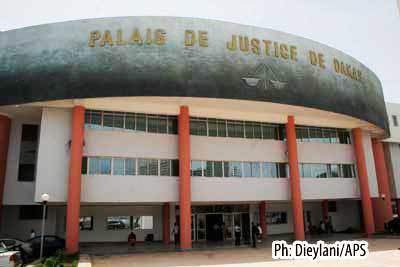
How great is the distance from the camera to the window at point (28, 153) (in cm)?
2697

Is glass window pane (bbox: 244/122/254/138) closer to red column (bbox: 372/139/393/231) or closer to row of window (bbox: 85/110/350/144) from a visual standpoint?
row of window (bbox: 85/110/350/144)

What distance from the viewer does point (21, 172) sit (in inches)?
1062

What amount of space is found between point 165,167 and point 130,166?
2.36 meters

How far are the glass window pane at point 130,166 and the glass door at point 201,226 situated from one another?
833 centimetres

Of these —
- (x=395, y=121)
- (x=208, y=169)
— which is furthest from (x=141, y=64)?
(x=395, y=121)

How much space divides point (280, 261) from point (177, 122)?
12059mm

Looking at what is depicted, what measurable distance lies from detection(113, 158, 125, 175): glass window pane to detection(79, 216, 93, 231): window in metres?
7.43

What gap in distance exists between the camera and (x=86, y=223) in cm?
2928

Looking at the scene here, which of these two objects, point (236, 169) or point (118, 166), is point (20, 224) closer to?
point (118, 166)

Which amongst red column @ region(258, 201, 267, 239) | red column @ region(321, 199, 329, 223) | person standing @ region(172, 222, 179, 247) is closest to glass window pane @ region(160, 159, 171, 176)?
person standing @ region(172, 222, 179, 247)

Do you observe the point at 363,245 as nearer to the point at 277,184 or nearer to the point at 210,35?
the point at 277,184

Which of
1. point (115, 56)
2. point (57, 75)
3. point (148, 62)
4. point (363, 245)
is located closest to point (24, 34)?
point (57, 75)

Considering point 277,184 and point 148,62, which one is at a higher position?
point 148,62

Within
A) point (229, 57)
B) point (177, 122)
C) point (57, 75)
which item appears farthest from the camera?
point (177, 122)
